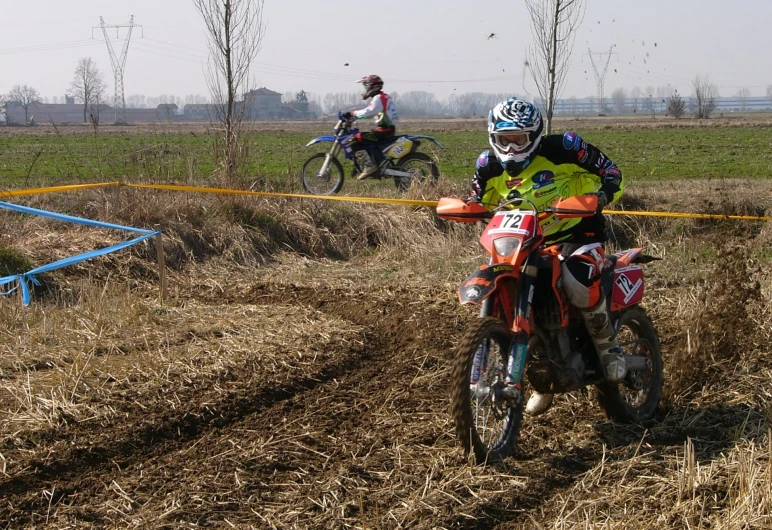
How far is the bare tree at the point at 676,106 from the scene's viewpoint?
76.6 m

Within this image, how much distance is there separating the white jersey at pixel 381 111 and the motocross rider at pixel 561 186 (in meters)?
8.40

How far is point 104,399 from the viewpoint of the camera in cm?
537

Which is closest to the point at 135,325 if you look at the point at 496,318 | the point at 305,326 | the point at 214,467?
Result: the point at 305,326

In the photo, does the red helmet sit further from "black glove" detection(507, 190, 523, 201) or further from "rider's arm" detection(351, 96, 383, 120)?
"black glove" detection(507, 190, 523, 201)

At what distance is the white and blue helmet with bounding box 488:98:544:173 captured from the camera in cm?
501

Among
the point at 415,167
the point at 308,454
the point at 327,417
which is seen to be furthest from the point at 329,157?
the point at 308,454

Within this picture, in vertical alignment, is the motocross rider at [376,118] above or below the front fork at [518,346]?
above

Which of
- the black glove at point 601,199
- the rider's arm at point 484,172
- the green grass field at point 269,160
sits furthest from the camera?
the green grass field at point 269,160

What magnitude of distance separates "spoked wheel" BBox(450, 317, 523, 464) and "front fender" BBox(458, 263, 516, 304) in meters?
0.14

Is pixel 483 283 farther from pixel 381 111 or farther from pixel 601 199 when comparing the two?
pixel 381 111

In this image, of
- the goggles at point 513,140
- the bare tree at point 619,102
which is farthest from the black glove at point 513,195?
the bare tree at point 619,102

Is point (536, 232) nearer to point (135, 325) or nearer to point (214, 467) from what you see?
point (214, 467)

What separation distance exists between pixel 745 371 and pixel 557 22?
9.61 m

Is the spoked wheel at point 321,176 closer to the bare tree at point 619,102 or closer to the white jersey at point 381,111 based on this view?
the white jersey at point 381,111
